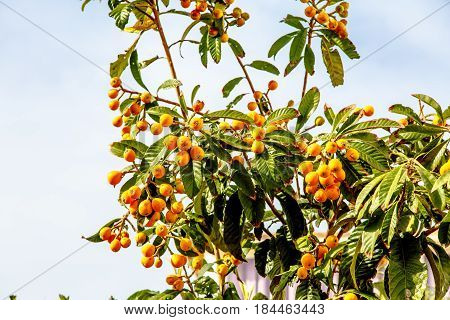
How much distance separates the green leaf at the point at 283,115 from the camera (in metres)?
1.43

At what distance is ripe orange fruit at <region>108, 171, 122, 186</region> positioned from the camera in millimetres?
1433

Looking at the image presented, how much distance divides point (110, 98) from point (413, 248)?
0.80 m

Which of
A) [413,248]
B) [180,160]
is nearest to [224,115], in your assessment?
[180,160]

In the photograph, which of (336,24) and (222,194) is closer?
(222,194)

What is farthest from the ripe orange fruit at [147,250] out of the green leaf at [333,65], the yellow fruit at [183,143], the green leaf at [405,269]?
the green leaf at [333,65]

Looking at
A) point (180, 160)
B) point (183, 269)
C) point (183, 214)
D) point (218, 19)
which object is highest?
point (218, 19)

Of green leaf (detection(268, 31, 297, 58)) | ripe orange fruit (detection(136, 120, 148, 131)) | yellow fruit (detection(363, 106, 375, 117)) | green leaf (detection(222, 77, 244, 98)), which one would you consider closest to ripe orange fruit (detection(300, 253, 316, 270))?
yellow fruit (detection(363, 106, 375, 117))

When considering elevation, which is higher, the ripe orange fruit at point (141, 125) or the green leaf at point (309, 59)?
the green leaf at point (309, 59)

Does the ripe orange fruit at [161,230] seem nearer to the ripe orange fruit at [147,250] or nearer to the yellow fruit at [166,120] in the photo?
the ripe orange fruit at [147,250]

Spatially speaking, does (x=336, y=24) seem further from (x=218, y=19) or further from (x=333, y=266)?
(x=333, y=266)

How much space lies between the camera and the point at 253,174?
138cm

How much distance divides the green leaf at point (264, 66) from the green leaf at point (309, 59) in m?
0.09

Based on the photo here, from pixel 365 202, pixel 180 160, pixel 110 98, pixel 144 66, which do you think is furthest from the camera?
pixel 144 66

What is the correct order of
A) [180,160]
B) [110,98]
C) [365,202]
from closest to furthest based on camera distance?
[180,160], [365,202], [110,98]
